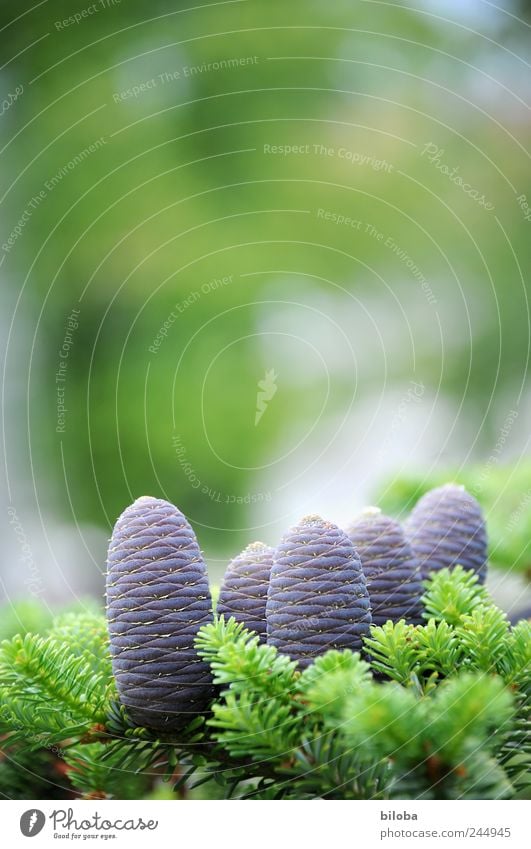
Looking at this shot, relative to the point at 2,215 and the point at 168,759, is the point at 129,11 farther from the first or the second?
the point at 168,759
